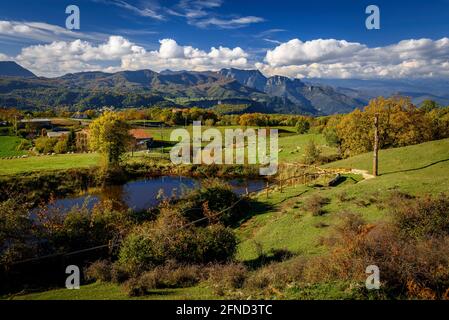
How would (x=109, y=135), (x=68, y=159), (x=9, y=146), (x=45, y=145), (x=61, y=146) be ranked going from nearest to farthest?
(x=109, y=135), (x=68, y=159), (x=61, y=146), (x=45, y=145), (x=9, y=146)

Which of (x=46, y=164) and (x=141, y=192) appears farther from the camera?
(x=46, y=164)

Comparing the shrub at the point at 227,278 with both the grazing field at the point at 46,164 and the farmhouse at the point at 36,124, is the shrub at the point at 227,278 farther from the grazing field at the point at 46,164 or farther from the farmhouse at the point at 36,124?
the farmhouse at the point at 36,124

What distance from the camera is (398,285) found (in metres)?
11.8

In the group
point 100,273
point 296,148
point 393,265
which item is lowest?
point 100,273

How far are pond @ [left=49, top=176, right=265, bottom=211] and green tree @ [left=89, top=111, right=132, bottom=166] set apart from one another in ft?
19.8

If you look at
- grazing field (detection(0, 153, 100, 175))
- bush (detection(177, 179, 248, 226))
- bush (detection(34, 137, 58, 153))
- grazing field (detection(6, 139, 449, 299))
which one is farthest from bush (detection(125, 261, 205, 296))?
bush (detection(34, 137, 58, 153))

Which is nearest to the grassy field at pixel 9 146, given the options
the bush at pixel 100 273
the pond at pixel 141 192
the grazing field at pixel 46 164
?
the grazing field at pixel 46 164

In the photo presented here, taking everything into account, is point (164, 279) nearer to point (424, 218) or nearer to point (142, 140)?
point (424, 218)

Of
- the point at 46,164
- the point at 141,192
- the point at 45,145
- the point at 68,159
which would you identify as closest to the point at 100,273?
the point at 141,192

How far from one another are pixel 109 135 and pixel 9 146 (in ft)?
198

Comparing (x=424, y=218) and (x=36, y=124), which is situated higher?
(x=36, y=124)

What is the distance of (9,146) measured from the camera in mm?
98250

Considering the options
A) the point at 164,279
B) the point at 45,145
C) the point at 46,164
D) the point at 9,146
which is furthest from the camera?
the point at 9,146
